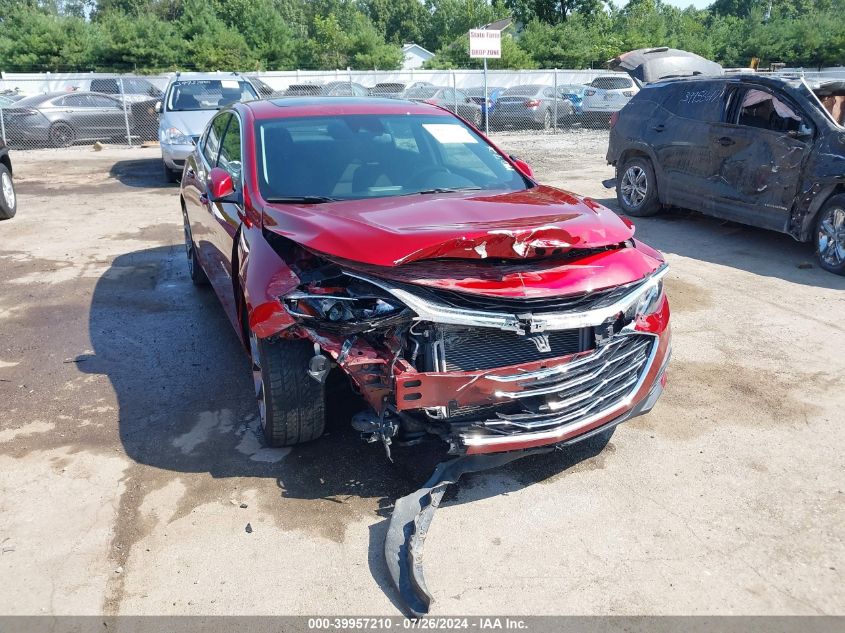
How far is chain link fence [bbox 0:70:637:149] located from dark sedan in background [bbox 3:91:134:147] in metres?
0.02

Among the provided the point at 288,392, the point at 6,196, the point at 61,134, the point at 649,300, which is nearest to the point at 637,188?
the point at 649,300

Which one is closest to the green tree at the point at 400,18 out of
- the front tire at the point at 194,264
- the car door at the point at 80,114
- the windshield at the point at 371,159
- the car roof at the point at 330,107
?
the car door at the point at 80,114

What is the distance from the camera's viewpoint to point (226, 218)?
4762 millimetres

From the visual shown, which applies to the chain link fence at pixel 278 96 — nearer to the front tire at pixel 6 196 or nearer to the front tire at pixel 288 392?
the front tire at pixel 6 196

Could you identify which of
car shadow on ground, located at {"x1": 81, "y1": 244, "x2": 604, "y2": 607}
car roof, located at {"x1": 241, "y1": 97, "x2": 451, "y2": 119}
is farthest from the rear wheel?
car roof, located at {"x1": 241, "y1": 97, "x2": 451, "y2": 119}

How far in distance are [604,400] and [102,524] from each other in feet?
7.98

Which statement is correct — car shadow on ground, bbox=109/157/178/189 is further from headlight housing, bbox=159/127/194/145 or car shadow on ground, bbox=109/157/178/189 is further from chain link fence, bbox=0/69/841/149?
chain link fence, bbox=0/69/841/149

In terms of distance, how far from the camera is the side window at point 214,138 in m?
5.59

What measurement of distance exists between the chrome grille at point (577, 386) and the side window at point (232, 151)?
230 cm

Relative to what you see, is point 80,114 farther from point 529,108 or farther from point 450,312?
point 450,312

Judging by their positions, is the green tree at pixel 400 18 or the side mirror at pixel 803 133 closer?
the side mirror at pixel 803 133

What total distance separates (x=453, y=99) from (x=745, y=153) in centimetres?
1483

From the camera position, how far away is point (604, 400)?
353 cm

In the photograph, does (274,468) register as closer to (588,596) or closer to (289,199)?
(289,199)
